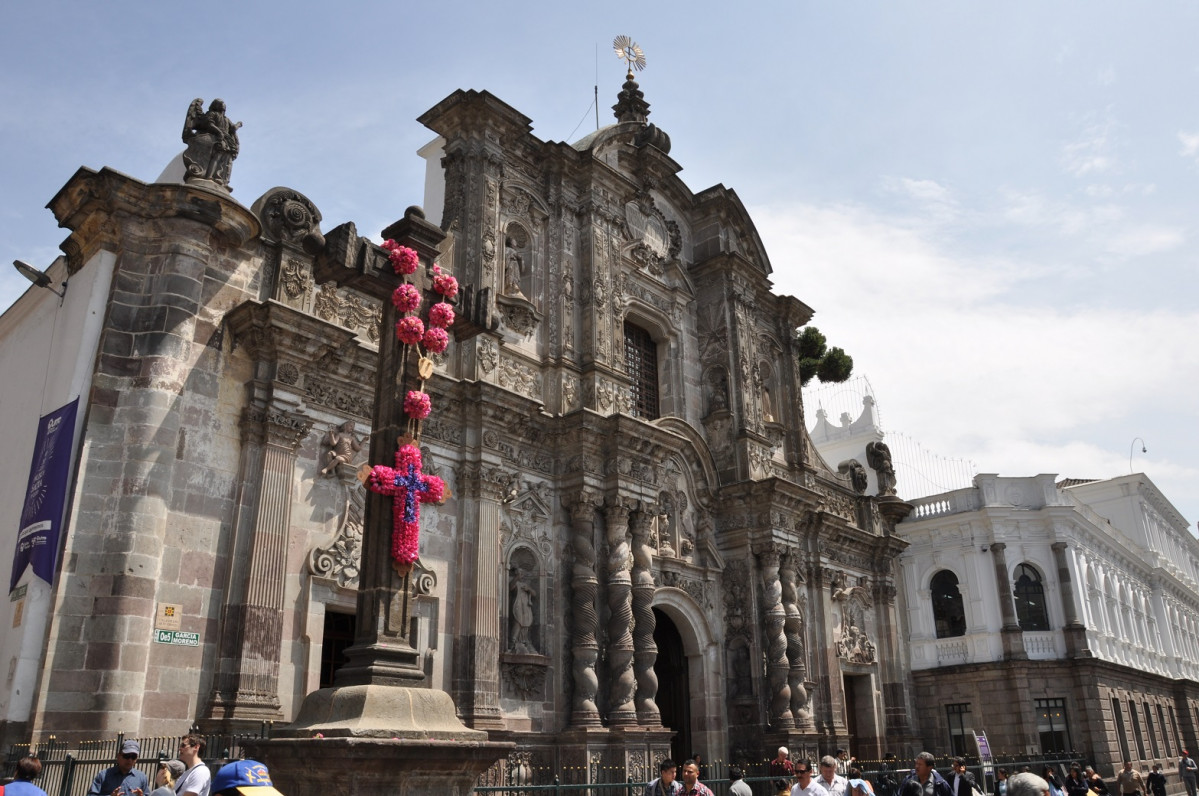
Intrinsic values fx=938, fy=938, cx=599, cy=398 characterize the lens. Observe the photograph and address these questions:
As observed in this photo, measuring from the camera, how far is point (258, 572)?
12.6 m

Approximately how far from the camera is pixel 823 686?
2205cm

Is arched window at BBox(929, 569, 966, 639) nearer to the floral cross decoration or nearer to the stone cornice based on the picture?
the stone cornice

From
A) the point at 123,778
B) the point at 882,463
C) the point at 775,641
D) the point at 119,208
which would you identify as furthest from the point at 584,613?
the point at 882,463

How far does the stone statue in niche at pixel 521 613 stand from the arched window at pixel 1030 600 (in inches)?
723

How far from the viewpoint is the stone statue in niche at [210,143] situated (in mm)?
13617

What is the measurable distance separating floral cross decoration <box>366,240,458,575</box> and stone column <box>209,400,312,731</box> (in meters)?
5.10

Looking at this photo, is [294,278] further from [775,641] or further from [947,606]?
[947,606]

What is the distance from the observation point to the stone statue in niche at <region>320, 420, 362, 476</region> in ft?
46.2

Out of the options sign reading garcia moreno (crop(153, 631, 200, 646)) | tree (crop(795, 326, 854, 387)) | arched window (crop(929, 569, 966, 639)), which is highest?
tree (crop(795, 326, 854, 387))

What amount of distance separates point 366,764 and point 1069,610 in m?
27.4

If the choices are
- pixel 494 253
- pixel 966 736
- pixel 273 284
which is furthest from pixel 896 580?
pixel 273 284

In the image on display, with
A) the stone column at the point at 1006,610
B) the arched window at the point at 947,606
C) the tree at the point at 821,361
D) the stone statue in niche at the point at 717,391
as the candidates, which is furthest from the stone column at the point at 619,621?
the tree at the point at 821,361

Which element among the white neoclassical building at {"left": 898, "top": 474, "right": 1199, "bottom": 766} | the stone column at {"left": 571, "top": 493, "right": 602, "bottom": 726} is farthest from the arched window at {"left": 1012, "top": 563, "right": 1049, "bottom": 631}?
the stone column at {"left": 571, "top": 493, "right": 602, "bottom": 726}

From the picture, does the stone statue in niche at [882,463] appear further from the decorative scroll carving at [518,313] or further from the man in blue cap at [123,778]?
the man in blue cap at [123,778]
